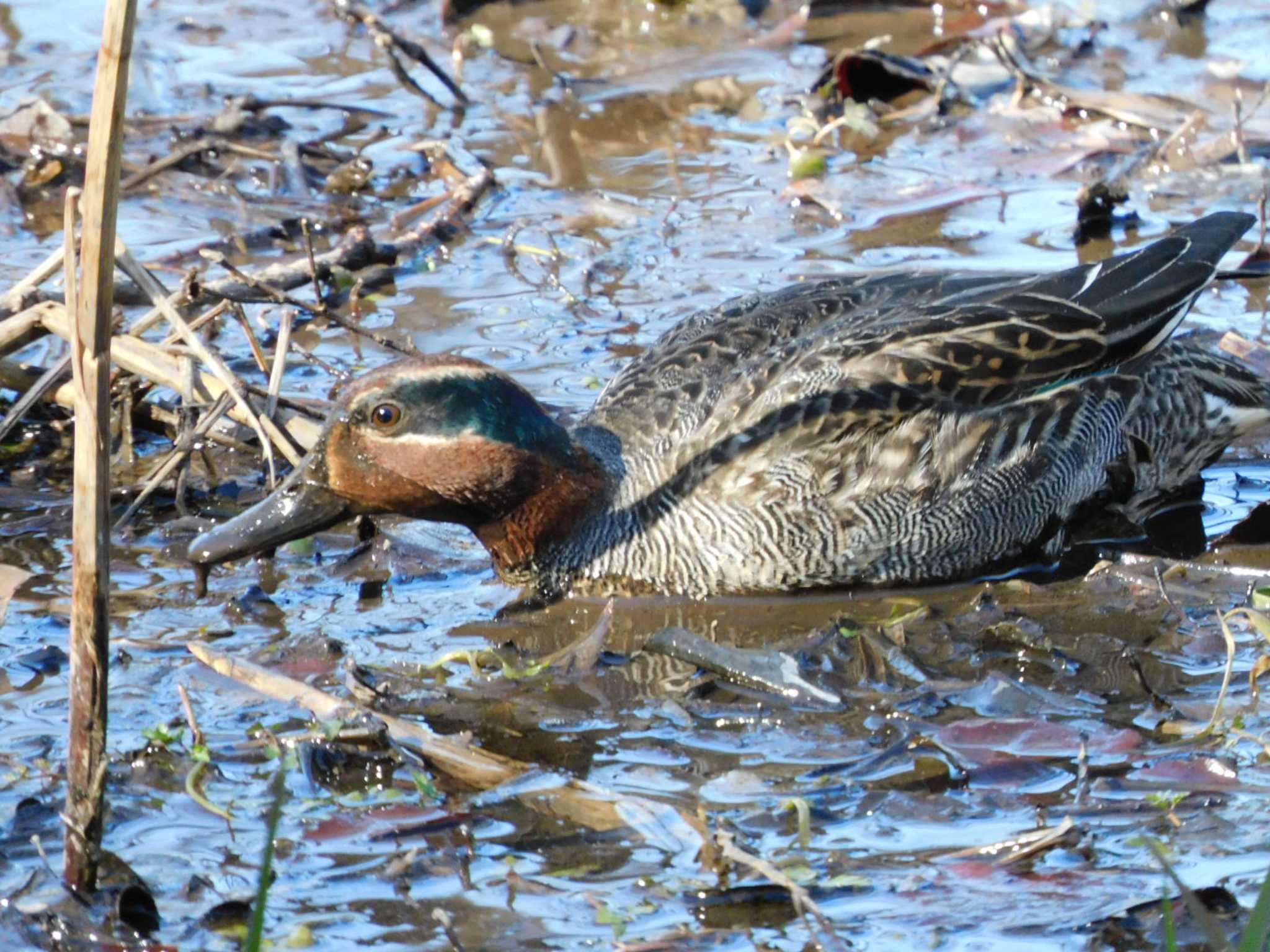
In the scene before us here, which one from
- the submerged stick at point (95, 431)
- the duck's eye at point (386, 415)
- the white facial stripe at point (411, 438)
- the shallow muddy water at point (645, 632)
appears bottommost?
the shallow muddy water at point (645, 632)

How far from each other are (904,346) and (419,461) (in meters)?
1.72

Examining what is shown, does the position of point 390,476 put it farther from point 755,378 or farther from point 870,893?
point 870,893

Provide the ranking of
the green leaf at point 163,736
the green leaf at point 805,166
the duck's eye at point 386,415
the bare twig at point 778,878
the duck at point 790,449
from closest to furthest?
the bare twig at point 778,878, the green leaf at point 163,736, the duck's eye at point 386,415, the duck at point 790,449, the green leaf at point 805,166

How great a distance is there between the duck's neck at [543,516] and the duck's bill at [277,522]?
1.84ft

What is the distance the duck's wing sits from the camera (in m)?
6.43

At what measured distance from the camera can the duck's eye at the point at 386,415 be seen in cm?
609

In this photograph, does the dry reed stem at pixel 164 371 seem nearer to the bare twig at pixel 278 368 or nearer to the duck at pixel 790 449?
the bare twig at pixel 278 368

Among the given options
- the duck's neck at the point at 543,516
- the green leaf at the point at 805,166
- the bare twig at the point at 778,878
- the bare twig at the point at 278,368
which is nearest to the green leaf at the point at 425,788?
the bare twig at the point at 778,878

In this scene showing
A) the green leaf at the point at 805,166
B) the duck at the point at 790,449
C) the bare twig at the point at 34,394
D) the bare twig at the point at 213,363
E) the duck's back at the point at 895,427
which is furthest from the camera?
the green leaf at the point at 805,166

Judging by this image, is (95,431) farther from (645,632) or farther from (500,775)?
(645,632)

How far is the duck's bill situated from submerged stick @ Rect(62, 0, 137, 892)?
1962 millimetres

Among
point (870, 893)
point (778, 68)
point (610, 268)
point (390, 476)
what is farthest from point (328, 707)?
point (778, 68)

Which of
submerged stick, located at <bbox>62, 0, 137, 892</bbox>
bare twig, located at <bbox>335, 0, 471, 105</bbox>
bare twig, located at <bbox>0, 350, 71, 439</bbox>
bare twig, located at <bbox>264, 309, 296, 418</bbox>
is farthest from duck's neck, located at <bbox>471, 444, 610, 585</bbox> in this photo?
bare twig, located at <bbox>335, 0, 471, 105</bbox>

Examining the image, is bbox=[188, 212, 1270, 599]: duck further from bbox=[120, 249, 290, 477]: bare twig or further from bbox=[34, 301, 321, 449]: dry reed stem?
bbox=[34, 301, 321, 449]: dry reed stem
